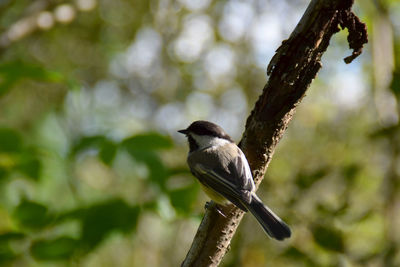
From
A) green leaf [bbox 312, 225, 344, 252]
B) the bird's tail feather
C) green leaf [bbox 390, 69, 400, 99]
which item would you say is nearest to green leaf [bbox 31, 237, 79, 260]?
the bird's tail feather

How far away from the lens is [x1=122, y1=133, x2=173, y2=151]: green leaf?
2.10 m

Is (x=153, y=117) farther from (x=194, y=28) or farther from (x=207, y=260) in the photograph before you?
(x=207, y=260)

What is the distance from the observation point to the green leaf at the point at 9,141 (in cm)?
211

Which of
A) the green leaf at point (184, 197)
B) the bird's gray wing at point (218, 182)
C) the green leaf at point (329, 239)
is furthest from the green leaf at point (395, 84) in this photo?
the green leaf at point (184, 197)

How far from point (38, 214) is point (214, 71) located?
3.30 meters

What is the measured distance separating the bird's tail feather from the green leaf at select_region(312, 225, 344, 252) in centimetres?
29

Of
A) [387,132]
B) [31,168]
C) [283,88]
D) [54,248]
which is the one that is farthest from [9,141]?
[387,132]

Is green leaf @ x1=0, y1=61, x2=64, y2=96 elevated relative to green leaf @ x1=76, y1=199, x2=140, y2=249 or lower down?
elevated

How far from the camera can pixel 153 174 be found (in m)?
2.03

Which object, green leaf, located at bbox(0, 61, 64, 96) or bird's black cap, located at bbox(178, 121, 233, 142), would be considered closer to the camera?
green leaf, located at bbox(0, 61, 64, 96)

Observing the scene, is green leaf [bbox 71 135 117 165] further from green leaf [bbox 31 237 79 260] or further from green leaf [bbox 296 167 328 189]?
green leaf [bbox 296 167 328 189]

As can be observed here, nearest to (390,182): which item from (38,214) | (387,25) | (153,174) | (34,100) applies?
(387,25)

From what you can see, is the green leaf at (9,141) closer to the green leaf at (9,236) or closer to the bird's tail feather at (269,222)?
the green leaf at (9,236)

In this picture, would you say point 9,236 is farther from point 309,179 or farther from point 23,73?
point 309,179
